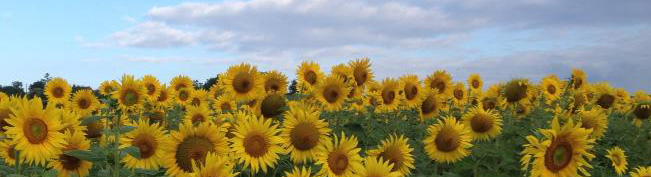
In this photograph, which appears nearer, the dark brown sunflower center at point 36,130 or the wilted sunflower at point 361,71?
the dark brown sunflower center at point 36,130

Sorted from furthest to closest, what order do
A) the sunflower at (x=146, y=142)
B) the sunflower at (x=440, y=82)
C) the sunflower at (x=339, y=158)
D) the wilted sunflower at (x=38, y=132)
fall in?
the sunflower at (x=440, y=82)
the sunflower at (x=339, y=158)
the sunflower at (x=146, y=142)
the wilted sunflower at (x=38, y=132)

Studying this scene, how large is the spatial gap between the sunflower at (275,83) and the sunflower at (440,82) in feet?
12.2

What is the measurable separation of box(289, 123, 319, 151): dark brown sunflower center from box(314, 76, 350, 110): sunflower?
2.41m

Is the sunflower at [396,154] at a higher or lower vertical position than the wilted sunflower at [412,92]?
lower

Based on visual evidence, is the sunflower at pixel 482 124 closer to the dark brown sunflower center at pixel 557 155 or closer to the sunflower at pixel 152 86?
the dark brown sunflower center at pixel 557 155

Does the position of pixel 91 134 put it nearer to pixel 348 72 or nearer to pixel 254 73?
pixel 254 73

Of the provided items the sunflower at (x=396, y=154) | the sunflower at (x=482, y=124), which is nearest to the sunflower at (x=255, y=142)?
the sunflower at (x=396, y=154)

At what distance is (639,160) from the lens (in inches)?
406

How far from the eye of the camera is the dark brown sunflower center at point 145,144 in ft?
13.9

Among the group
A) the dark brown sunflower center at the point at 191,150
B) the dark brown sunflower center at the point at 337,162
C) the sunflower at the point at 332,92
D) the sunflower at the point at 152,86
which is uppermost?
the sunflower at the point at 152,86

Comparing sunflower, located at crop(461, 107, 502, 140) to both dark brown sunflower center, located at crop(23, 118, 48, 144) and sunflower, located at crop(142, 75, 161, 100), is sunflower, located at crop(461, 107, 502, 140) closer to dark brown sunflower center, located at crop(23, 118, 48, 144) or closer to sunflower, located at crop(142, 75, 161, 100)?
dark brown sunflower center, located at crop(23, 118, 48, 144)

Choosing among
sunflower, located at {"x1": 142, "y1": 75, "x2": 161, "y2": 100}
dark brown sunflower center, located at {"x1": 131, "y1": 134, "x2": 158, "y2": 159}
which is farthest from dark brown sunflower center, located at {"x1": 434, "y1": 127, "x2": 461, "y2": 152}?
sunflower, located at {"x1": 142, "y1": 75, "x2": 161, "y2": 100}

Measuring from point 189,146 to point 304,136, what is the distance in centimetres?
100

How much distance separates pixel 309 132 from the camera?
4.62m
